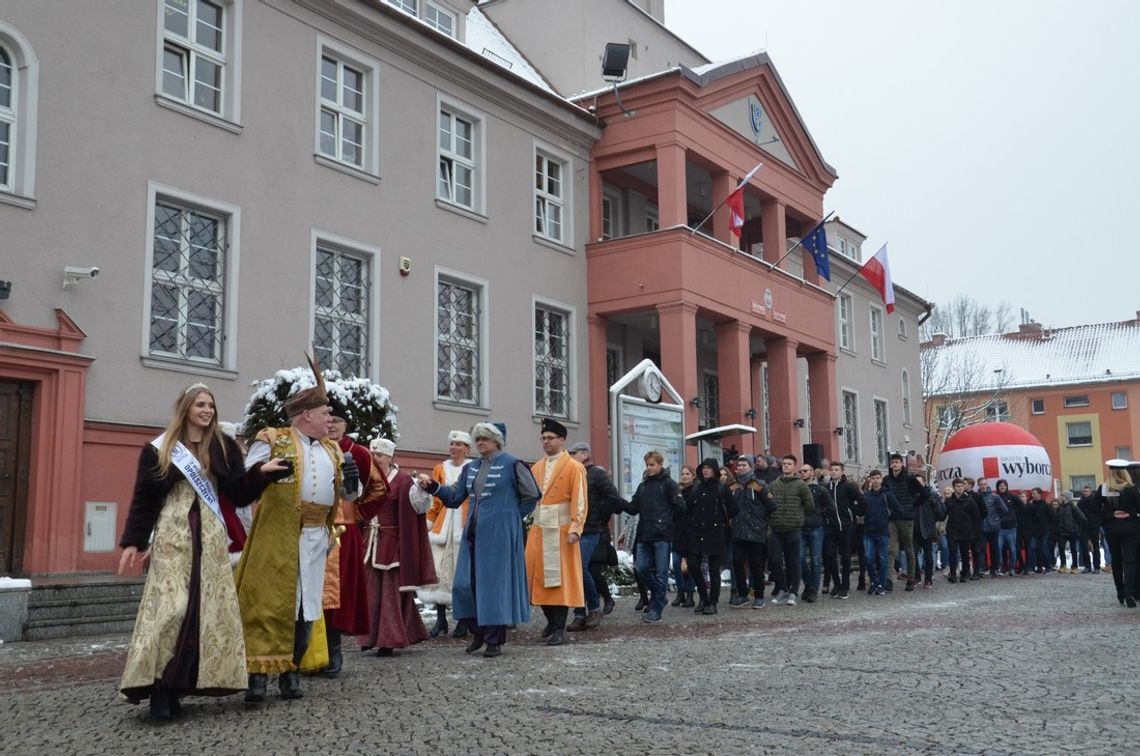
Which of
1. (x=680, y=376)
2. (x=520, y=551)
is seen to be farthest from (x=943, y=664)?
(x=680, y=376)

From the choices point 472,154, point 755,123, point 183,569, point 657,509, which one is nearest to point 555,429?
point 657,509

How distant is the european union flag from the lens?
27.8 m

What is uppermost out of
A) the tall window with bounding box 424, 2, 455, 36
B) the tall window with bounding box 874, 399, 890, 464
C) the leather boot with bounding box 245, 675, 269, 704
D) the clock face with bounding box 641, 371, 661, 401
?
the tall window with bounding box 424, 2, 455, 36

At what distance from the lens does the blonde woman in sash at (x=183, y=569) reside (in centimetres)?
607

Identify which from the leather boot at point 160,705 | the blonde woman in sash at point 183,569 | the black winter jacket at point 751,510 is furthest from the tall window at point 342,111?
the leather boot at point 160,705

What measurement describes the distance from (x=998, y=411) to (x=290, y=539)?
214ft

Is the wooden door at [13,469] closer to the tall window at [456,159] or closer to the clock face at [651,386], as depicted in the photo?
the tall window at [456,159]

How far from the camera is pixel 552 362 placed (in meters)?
23.2

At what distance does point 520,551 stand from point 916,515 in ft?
34.3

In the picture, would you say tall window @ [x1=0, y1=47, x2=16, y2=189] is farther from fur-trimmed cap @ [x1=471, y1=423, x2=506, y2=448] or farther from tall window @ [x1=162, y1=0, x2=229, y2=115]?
fur-trimmed cap @ [x1=471, y1=423, x2=506, y2=448]

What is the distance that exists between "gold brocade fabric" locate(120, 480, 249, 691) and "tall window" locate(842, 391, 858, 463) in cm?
3089

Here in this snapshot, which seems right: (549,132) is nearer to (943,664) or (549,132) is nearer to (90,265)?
(90,265)

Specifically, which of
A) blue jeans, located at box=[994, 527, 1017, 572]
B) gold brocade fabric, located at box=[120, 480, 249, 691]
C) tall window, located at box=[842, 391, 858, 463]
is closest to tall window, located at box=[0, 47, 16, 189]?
gold brocade fabric, located at box=[120, 480, 249, 691]

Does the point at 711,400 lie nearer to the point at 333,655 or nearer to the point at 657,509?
the point at 657,509
